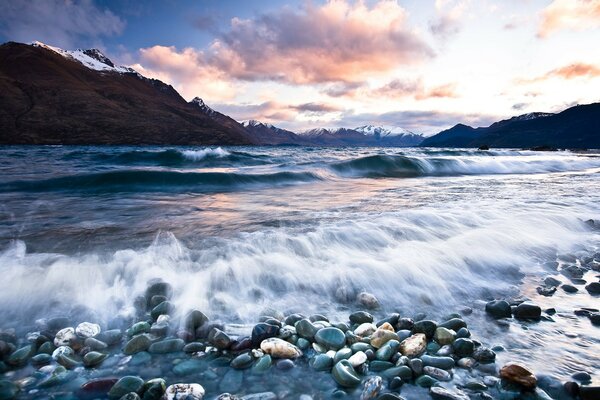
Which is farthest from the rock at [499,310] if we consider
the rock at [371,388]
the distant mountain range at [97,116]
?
the distant mountain range at [97,116]

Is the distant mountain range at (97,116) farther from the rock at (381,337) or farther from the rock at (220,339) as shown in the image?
the rock at (381,337)

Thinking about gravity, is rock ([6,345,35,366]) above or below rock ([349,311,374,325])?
above

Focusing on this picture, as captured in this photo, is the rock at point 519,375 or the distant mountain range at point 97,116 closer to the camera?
the rock at point 519,375

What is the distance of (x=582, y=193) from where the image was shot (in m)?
9.38

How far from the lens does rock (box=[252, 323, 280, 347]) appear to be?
2.36 meters

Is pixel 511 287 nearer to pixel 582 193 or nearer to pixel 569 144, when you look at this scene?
pixel 582 193

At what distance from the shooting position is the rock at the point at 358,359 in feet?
6.93

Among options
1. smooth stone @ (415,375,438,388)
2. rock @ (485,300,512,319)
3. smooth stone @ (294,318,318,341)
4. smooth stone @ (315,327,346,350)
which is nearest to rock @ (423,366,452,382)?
smooth stone @ (415,375,438,388)

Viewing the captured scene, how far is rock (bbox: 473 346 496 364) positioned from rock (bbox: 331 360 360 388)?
32.6 inches

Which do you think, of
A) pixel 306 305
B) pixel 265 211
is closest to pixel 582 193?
pixel 265 211

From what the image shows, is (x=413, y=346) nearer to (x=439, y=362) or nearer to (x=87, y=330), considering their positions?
(x=439, y=362)

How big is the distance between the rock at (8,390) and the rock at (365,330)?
2.08 metres

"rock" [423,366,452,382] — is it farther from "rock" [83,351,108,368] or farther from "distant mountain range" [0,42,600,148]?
"distant mountain range" [0,42,600,148]

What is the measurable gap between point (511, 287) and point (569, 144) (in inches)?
7099
